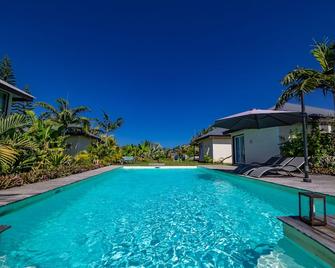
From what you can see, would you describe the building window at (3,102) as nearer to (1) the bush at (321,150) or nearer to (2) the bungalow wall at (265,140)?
(1) the bush at (321,150)

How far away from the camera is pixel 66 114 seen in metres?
18.0

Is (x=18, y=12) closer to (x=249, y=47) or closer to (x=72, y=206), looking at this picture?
(x=72, y=206)

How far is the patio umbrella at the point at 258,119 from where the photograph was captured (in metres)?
10.0

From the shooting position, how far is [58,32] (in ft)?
57.4

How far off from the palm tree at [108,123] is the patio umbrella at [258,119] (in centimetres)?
1966

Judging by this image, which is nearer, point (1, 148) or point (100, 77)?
point (1, 148)

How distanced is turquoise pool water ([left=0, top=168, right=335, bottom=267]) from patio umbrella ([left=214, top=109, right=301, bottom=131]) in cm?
394

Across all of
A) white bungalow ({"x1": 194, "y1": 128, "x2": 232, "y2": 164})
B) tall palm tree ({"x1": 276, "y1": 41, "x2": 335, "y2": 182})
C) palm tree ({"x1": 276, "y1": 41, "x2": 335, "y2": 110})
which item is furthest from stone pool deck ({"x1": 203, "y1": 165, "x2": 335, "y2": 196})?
white bungalow ({"x1": 194, "y1": 128, "x2": 232, "y2": 164})

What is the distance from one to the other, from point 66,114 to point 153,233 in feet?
53.1

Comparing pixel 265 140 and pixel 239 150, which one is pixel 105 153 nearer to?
pixel 239 150

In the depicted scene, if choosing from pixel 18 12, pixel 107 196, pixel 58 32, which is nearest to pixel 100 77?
pixel 58 32

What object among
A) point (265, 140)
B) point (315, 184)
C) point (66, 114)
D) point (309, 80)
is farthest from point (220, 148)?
point (315, 184)

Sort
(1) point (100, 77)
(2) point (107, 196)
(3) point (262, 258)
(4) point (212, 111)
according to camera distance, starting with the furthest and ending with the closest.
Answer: (4) point (212, 111)
(1) point (100, 77)
(2) point (107, 196)
(3) point (262, 258)

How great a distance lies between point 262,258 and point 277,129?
13103 mm
